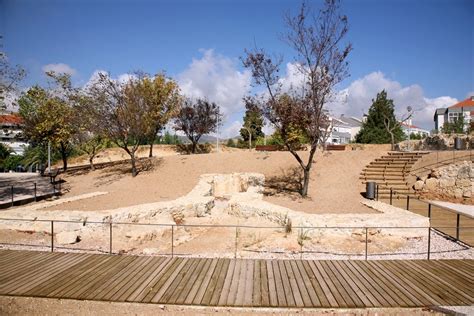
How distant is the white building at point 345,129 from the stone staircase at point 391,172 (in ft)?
159

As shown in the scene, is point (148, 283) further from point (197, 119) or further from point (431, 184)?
point (197, 119)

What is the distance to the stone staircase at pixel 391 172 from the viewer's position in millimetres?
18517

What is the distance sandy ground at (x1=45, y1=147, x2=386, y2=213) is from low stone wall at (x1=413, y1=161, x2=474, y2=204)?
3.54m

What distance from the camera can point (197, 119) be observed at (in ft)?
132

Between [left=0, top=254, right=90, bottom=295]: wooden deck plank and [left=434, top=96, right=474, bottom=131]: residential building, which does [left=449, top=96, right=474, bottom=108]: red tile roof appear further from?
[left=0, top=254, right=90, bottom=295]: wooden deck plank

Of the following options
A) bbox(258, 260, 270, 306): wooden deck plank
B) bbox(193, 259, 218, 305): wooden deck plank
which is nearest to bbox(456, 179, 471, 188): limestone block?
bbox(258, 260, 270, 306): wooden deck plank

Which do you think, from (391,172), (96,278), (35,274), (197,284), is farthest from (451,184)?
(35,274)

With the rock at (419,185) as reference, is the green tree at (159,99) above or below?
above

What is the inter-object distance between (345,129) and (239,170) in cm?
6948

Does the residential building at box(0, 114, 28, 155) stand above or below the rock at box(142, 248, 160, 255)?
above

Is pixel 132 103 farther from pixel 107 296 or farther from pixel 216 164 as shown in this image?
pixel 107 296

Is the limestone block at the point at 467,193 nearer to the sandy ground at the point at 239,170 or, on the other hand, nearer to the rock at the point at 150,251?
the sandy ground at the point at 239,170

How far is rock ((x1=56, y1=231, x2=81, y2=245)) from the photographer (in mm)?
10414

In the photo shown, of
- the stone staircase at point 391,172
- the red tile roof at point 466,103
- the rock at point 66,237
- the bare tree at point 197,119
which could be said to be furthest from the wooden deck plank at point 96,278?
the red tile roof at point 466,103
